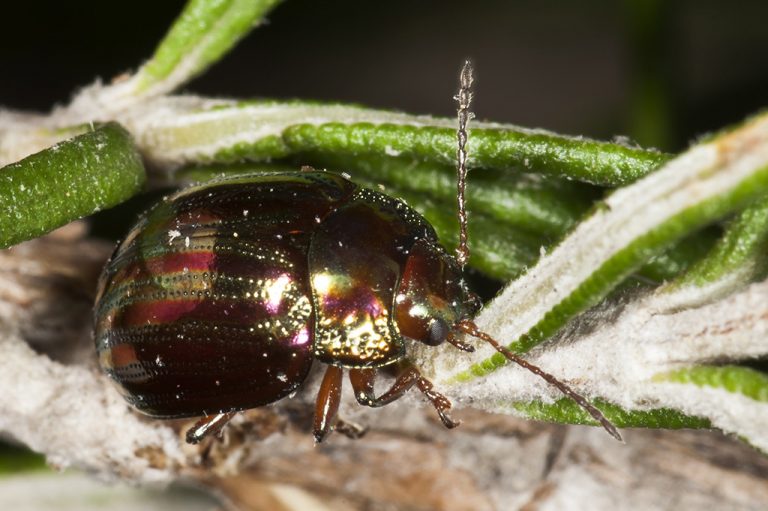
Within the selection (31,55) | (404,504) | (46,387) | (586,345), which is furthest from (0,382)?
(31,55)

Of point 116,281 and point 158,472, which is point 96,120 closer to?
point 116,281

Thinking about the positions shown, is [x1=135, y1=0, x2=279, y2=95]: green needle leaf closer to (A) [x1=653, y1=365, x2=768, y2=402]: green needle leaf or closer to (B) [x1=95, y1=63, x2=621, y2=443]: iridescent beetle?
(B) [x1=95, y1=63, x2=621, y2=443]: iridescent beetle

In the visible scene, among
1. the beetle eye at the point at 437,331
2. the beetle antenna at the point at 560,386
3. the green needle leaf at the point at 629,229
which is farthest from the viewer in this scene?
the beetle eye at the point at 437,331

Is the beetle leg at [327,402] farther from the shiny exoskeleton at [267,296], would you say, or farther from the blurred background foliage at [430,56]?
the blurred background foliage at [430,56]

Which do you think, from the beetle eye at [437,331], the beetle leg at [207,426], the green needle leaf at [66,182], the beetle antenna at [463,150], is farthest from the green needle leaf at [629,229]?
the green needle leaf at [66,182]

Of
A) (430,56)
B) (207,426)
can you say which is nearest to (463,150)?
(207,426)

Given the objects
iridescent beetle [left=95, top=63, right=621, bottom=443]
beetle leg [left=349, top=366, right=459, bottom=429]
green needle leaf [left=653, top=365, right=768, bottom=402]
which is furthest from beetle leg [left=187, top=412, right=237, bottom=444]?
green needle leaf [left=653, top=365, right=768, bottom=402]

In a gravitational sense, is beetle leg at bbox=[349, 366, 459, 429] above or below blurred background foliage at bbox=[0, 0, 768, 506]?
below
